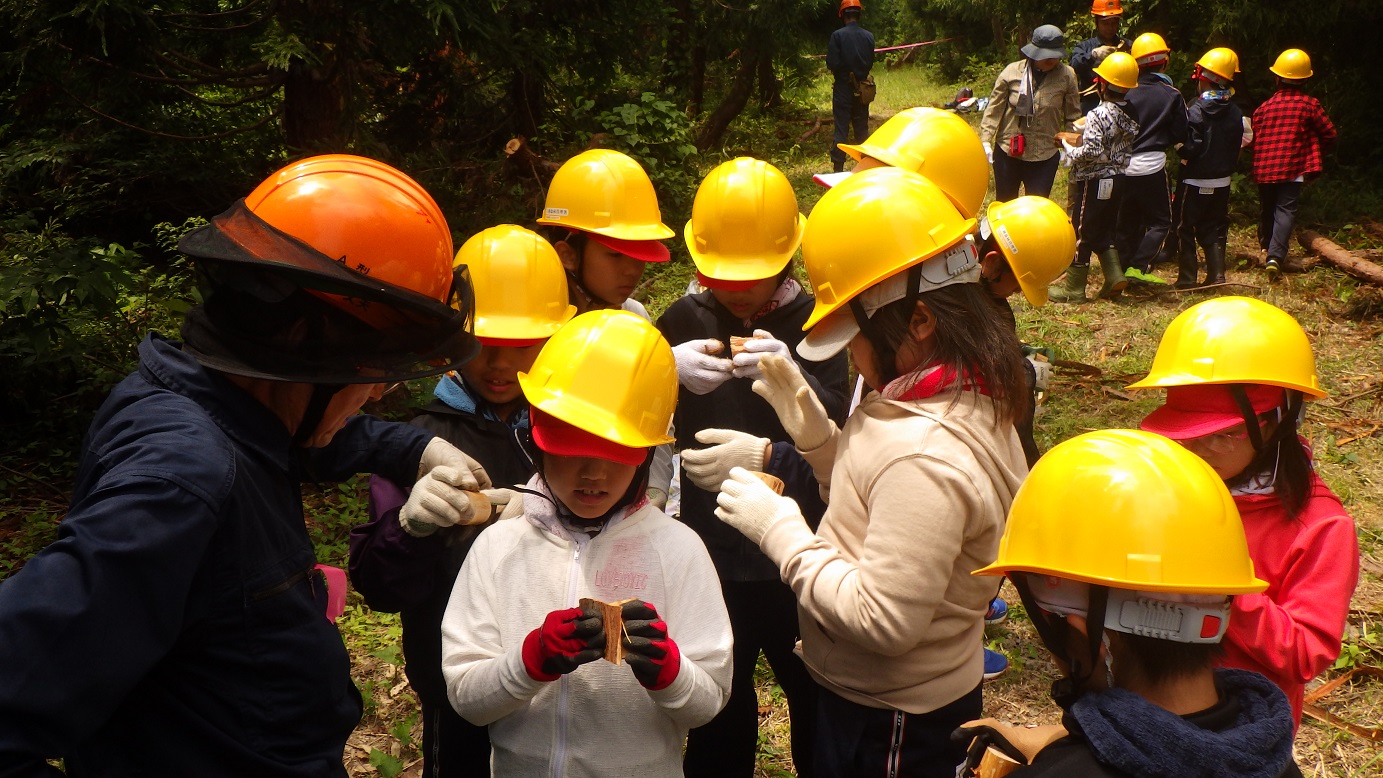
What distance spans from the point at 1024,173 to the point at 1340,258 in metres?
3.25

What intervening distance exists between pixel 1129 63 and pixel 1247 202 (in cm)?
399

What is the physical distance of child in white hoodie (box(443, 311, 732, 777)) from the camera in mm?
2141

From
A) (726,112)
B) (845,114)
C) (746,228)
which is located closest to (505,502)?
(746,228)

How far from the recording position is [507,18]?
A: 6.09m

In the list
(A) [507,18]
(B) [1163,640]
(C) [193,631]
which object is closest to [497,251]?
(C) [193,631]

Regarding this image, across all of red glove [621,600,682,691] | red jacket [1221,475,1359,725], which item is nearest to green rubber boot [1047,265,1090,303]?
red jacket [1221,475,1359,725]

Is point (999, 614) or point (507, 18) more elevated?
point (507, 18)

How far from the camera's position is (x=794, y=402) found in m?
2.61

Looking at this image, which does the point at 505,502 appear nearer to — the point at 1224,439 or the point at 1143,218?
the point at 1224,439

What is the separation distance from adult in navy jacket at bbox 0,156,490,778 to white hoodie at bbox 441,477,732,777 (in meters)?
0.37

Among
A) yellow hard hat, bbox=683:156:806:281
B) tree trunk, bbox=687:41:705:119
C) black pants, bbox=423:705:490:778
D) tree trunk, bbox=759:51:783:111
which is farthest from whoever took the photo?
tree trunk, bbox=759:51:783:111

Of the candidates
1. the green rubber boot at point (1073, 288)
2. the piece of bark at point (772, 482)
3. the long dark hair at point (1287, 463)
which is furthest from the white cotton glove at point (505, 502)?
the green rubber boot at point (1073, 288)

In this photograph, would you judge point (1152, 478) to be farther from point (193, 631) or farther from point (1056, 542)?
point (193, 631)

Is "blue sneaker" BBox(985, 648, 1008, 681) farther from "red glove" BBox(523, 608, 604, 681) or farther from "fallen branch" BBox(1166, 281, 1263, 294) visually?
"fallen branch" BBox(1166, 281, 1263, 294)
